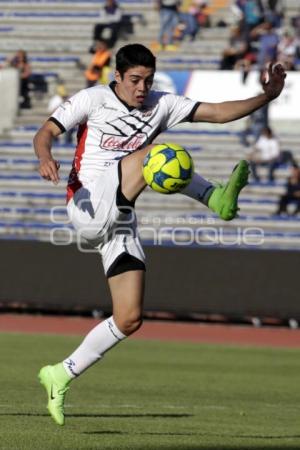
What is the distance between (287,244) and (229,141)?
11.9 ft

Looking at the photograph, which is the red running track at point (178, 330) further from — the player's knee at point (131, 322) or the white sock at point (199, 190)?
the player's knee at point (131, 322)

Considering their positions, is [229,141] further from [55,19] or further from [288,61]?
[55,19]

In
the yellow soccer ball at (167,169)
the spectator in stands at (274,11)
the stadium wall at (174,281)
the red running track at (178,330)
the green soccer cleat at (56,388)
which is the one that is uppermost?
the spectator in stands at (274,11)

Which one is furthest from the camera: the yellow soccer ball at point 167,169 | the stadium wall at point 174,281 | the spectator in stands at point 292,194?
the spectator in stands at point 292,194

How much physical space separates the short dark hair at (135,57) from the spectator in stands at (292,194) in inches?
641

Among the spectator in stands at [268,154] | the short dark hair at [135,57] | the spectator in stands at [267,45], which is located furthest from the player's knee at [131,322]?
the spectator in stands at [267,45]

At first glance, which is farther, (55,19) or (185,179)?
(55,19)

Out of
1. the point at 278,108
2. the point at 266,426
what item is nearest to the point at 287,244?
the point at 278,108

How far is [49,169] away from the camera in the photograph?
798 cm

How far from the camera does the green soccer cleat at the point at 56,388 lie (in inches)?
333

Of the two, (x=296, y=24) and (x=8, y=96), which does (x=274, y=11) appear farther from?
(x=8, y=96)

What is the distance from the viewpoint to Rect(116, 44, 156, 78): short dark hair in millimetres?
8727

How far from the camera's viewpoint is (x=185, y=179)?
27.9 feet

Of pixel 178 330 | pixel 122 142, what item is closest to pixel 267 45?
pixel 178 330
